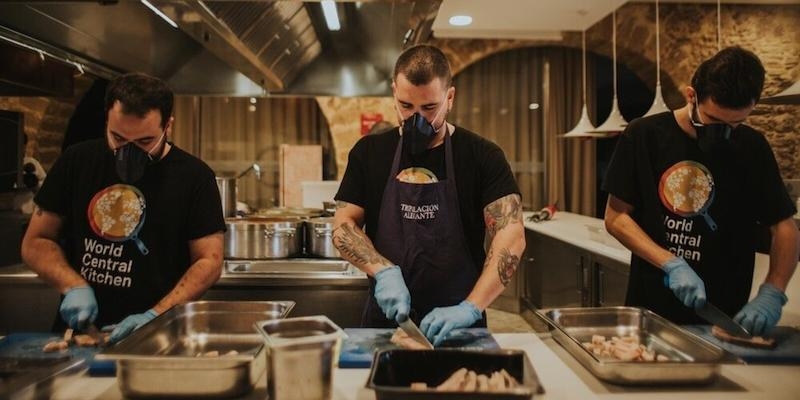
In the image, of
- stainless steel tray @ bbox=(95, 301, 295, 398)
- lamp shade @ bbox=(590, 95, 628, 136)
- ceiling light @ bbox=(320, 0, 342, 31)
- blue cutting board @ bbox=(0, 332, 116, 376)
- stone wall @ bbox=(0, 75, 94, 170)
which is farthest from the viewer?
stone wall @ bbox=(0, 75, 94, 170)

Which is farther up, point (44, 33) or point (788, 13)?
point (788, 13)

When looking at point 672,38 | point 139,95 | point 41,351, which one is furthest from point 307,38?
point 672,38

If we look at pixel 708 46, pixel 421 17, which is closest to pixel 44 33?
pixel 421 17

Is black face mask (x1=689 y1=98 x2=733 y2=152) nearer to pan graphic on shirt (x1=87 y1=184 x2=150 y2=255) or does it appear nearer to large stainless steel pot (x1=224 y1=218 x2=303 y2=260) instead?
pan graphic on shirt (x1=87 y1=184 x2=150 y2=255)

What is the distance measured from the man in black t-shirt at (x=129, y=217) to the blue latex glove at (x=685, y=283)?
1.46 metres

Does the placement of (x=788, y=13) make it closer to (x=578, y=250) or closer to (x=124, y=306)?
(x=578, y=250)

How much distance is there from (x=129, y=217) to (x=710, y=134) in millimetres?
1910

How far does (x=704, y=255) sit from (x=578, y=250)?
213cm

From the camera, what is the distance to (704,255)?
74.0 inches

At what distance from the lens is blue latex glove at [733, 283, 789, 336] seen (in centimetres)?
164

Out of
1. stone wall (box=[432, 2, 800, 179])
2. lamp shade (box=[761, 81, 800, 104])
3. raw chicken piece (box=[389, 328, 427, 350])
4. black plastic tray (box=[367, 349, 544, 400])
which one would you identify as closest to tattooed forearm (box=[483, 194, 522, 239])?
raw chicken piece (box=[389, 328, 427, 350])

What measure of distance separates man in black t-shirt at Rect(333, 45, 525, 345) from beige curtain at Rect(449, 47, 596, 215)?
4.68 metres

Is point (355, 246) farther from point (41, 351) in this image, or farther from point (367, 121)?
point (367, 121)

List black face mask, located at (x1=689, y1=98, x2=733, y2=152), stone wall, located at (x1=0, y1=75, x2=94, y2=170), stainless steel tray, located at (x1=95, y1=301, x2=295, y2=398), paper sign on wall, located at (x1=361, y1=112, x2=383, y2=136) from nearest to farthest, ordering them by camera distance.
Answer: stainless steel tray, located at (x1=95, y1=301, x2=295, y2=398)
black face mask, located at (x1=689, y1=98, x2=733, y2=152)
stone wall, located at (x1=0, y1=75, x2=94, y2=170)
paper sign on wall, located at (x1=361, y1=112, x2=383, y2=136)
